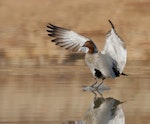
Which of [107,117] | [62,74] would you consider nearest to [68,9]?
[62,74]

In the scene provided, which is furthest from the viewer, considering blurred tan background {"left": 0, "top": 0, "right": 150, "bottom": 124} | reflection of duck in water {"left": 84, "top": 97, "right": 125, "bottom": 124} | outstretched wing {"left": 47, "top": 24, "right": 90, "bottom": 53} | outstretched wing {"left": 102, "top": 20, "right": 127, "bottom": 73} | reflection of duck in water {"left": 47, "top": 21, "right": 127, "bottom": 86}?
outstretched wing {"left": 47, "top": 24, "right": 90, "bottom": 53}

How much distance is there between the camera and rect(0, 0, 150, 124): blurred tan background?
14.2 m

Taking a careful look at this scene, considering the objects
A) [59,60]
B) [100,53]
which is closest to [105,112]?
[100,53]

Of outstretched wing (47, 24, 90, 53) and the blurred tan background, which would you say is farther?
outstretched wing (47, 24, 90, 53)

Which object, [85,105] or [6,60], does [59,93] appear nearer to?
[85,105]

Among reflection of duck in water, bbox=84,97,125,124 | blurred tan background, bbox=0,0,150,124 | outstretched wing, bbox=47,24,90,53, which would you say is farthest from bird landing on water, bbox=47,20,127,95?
reflection of duck in water, bbox=84,97,125,124

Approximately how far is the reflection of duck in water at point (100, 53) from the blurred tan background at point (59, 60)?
41 centimetres

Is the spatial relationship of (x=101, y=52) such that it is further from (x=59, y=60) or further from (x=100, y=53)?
(x=59, y=60)

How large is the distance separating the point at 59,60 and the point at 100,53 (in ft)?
17.6

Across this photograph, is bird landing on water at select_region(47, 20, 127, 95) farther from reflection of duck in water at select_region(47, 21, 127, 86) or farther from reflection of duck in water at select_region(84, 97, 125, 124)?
reflection of duck in water at select_region(84, 97, 125, 124)

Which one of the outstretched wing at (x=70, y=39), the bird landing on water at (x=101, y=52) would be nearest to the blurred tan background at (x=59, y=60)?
the bird landing on water at (x=101, y=52)

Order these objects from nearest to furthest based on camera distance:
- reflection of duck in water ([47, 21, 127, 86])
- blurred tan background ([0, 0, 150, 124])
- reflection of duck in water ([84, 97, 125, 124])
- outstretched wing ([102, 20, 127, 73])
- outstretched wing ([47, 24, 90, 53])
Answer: reflection of duck in water ([84, 97, 125, 124]) < blurred tan background ([0, 0, 150, 124]) < outstretched wing ([102, 20, 127, 73]) < reflection of duck in water ([47, 21, 127, 86]) < outstretched wing ([47, 24, 90, 53])

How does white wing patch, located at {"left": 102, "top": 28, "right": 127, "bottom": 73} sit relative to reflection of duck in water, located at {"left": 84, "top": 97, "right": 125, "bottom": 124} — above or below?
above

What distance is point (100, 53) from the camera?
625 inches
